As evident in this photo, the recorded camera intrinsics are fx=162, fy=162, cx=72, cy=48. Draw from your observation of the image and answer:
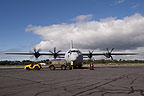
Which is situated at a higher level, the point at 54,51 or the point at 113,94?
the point at 54,51

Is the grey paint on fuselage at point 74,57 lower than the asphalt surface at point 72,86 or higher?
higher

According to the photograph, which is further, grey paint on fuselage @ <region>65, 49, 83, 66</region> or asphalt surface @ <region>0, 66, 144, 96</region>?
grey paint on fuselage @ <region>65, 49, 83, 66</region>

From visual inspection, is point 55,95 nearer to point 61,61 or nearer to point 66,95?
point 66,95

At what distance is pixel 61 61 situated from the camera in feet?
101

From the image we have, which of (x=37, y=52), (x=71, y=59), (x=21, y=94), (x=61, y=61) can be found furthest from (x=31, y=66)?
(x=21, y=94)

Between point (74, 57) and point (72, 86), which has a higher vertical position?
point (74, 57)

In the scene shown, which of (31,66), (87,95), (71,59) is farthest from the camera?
(31,66)

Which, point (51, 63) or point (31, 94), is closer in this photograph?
point (31, 94)

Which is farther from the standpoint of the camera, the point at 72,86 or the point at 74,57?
the point at 74,57

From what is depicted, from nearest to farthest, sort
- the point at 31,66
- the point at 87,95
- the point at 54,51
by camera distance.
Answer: the point at 87,95 < the point at 31,66 < the point at 54,51

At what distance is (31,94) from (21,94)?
0.44 metres

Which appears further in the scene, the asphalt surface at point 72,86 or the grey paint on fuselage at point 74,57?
the grey paint on fuselage at point 74,57

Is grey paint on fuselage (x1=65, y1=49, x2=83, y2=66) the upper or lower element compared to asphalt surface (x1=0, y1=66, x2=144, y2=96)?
upper

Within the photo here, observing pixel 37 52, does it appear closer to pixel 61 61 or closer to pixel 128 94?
pixel 61 61
